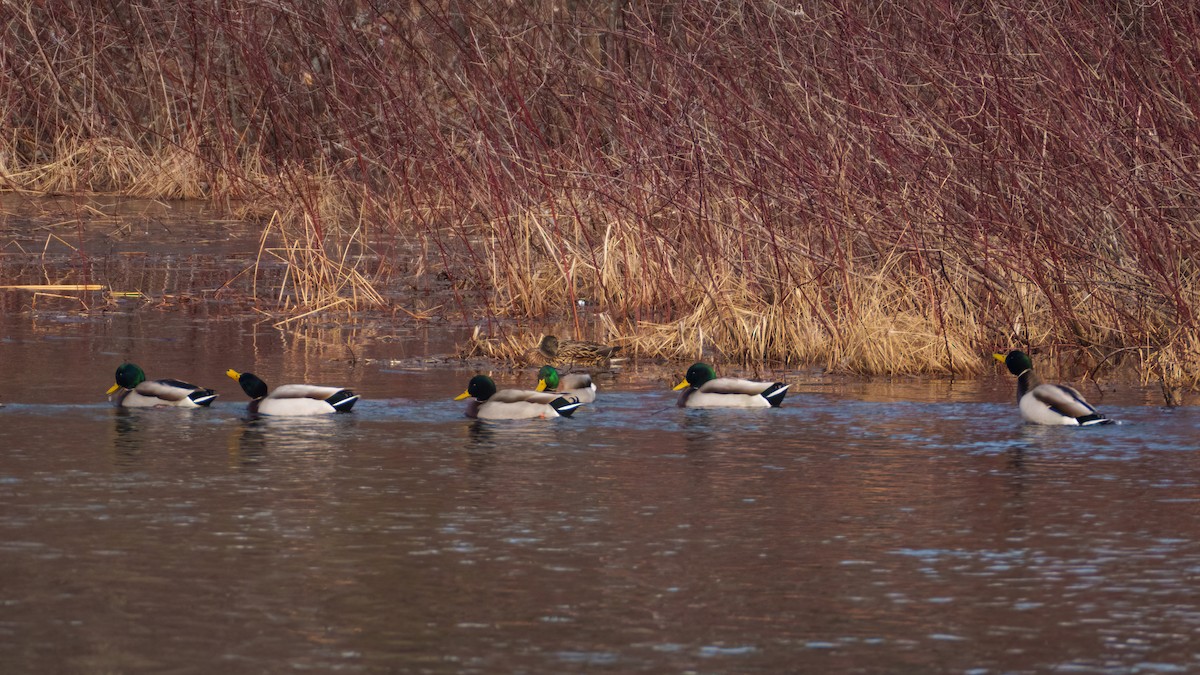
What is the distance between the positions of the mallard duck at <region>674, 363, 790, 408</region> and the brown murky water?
0.40ft

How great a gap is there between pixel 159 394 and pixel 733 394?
327cm

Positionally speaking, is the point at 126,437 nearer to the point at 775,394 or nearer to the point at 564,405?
the point at 564,405

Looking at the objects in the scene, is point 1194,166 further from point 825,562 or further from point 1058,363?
point 825,562

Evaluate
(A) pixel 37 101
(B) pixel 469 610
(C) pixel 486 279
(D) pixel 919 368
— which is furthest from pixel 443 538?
(A) pixel 37 101

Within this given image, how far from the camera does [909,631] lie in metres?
7.15

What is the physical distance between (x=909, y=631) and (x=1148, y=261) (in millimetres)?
7617

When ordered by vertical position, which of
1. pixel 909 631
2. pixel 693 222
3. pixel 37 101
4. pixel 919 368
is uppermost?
pixel 37 101

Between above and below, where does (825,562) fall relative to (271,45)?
below

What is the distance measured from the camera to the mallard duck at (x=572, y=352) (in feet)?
48.5

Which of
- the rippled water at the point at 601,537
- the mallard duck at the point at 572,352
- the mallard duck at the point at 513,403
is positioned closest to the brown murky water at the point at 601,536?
the rippled water at the point at 601,537

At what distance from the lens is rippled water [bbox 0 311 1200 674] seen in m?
6.96

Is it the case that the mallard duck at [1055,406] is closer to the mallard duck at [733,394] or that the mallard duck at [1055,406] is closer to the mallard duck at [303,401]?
the mallard duck at [733,394]

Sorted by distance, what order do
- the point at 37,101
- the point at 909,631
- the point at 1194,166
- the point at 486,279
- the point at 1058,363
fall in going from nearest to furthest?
1. the point at 909,631
2. the point at 1194,166
3. the point at 1058,363
4. the point at 486,279
5. the point at 37,101

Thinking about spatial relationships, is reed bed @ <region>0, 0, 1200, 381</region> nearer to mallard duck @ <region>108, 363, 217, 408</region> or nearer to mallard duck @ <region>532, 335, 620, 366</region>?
mallard duck @ <region>532, 335, 620, 366</region>
